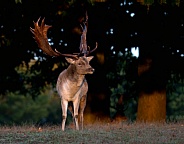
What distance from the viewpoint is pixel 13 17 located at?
21766 mm

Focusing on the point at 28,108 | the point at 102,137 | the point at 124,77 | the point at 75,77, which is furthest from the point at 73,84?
the point at 28,108

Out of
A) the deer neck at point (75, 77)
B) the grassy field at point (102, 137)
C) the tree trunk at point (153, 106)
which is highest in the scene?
the deer neck at point (75, 77)

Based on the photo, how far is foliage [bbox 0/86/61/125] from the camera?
58.5 meters

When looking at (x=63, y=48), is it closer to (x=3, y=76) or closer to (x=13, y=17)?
(x=13, y=17)

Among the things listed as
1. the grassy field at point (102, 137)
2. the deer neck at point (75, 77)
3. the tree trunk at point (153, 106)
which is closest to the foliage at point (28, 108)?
the tree trunk at point (153, 106)

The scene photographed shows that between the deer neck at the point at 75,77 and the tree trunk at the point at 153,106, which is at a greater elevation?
the deer neck at the point at 75,77

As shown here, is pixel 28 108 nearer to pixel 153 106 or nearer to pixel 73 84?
pixel 153 106

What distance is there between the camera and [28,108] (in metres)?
60.0

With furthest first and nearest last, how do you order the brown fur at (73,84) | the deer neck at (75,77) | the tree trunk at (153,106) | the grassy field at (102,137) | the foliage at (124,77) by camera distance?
1. the foliage at (124,77)
2. the tree trunk at (153,106)
3. the deer neck at (75,77)
4. the brown fur at (73,84)
5. the grassy field at (102,137)

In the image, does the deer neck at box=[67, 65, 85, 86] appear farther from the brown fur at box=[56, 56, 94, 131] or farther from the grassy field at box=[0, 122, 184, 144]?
the grassy field at box=[0, 122, 184, 144]

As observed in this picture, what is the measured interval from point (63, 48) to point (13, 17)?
1938 millimetres

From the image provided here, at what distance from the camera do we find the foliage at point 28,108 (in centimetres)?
5850

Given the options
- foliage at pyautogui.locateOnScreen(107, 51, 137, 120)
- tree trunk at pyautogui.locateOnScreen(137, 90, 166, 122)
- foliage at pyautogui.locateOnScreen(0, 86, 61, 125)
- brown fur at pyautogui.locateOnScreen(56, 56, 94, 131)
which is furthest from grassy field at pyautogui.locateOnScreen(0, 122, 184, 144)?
foliage at pyautogui.locateOnScreen(0, 86, 61, 125)

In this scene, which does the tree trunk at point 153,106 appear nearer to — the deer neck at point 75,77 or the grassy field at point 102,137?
the deer neck at point 75,77
